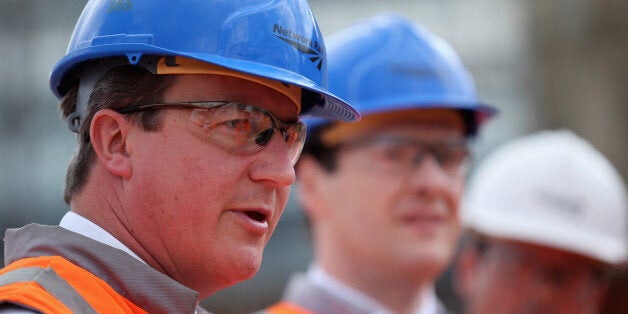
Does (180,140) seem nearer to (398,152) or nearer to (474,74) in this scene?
(398,152)

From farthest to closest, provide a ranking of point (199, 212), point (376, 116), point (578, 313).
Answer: point (578, 313)
point (376, 116)
point (199, 212)

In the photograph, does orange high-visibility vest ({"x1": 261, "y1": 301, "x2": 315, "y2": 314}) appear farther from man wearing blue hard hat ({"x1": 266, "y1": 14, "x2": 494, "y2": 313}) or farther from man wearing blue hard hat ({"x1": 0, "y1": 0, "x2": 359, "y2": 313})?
man wearing blue hard hat ({"x1": 0, "y1": 0, "x2": 359, "y2": 313})

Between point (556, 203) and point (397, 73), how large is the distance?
1.42 meters

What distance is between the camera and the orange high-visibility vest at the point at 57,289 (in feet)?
7.55

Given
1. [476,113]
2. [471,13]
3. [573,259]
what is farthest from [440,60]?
[471,13]

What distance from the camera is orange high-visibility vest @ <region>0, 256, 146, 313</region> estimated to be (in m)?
2.30

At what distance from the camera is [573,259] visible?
5.38 meters

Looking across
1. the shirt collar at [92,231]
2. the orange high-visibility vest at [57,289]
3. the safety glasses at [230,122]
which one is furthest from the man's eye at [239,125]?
the orange high-visibility vest at [57,289]

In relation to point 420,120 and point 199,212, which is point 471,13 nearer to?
point 420,120

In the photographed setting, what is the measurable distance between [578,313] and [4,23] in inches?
668

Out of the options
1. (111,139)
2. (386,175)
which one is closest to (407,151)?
(386,175)

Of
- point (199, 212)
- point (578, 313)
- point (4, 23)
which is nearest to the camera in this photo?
point (199, 212)

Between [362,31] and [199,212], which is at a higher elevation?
[362,31]

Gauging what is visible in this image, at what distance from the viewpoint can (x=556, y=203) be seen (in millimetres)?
5504
